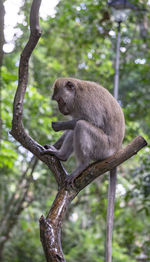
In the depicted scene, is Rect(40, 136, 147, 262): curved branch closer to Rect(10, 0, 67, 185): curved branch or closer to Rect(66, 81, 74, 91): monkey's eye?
Rect(10, 0, 67, 185): curved branch

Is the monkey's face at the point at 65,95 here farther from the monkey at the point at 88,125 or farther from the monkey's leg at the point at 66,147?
the monkey's leg at the point at 66,147

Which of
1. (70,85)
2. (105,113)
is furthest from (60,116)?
(105,113)

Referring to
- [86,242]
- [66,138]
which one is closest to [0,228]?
[86,242]

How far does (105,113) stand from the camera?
3711mm

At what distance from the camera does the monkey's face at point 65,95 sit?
387 cm

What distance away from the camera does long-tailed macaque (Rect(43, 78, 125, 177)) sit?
343 centimetres

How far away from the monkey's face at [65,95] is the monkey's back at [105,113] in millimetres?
112

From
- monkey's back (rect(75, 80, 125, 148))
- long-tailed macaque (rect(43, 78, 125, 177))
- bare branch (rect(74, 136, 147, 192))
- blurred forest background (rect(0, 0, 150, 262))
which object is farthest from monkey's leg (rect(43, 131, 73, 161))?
blurred forest background (rect(0, 0, 150, 262))

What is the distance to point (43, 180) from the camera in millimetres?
7820

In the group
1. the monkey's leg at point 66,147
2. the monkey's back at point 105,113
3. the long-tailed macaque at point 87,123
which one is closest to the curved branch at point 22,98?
the long-tailed macaque at point 87,123

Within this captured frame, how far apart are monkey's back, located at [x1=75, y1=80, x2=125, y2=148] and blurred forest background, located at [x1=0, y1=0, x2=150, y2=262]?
5.38ft

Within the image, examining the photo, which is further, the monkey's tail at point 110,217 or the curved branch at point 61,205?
the monkey's tail at point 110,217

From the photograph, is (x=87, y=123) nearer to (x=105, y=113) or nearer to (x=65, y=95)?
(x=105, y=113)

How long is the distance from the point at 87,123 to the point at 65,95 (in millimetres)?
540
